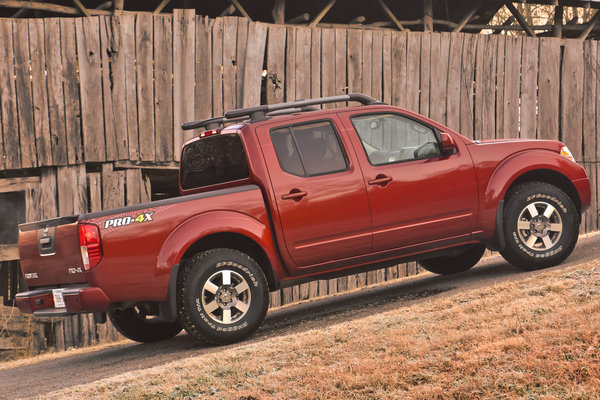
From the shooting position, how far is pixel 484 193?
788cm

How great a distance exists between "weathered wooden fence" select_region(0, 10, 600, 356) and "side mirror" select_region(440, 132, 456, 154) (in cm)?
413

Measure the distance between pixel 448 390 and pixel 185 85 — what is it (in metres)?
7.13

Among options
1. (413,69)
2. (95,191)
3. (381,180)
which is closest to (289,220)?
(381,180)

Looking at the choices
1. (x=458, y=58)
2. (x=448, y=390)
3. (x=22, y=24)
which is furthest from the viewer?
(x=458, y=58)

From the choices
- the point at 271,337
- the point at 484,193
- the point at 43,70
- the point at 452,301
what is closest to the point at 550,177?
the point at 484,193

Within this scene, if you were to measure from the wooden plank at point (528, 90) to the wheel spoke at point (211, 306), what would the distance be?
8.09 meters

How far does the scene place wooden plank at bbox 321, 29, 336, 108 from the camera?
38.4 ft

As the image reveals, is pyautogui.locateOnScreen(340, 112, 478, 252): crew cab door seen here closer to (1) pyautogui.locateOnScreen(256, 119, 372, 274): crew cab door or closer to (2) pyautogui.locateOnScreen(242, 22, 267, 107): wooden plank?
(1) pyautogui.locateOnScreen(256, 119, 372, 274): crew cab door

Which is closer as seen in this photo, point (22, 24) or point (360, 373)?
point (360, 373)

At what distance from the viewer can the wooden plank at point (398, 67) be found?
12.2 meters

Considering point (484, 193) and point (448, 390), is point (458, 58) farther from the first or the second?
point (448, 390)

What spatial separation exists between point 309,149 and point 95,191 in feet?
13.8

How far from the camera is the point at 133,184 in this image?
10609mm

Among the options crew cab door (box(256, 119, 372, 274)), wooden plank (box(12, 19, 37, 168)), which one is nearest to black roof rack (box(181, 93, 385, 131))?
crew cab door (box(256, 119, 372, 274))
